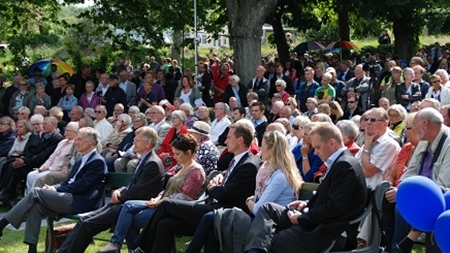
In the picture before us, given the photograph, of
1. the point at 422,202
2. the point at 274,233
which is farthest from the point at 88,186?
the point at 422,202

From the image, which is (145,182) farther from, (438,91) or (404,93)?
(404,93)

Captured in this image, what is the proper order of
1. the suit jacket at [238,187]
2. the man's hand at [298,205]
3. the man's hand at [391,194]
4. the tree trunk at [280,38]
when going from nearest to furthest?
the man's hand at [298,205]
the man's hand at [391,194]
the suit jacket at [238,187]
the tree trunk at [280,38]

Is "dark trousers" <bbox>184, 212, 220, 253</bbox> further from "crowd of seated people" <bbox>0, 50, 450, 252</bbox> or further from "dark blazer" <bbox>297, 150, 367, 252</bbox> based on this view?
"dark blazer" <bbox>297, 150, 367, 252</bbox>

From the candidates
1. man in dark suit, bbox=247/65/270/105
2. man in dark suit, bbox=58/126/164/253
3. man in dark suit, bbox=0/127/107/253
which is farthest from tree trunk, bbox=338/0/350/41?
man in dark suit, bbox=58/126/164/253

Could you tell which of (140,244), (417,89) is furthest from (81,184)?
(417,89)

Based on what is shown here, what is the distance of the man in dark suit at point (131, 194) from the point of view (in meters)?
8.29

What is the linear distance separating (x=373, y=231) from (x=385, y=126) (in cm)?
145

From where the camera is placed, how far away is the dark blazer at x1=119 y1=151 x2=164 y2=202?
8508 millimetres

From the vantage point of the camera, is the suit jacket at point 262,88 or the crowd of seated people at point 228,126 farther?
the suit jacket at point 262,88

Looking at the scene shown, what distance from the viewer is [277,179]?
24.0 ft

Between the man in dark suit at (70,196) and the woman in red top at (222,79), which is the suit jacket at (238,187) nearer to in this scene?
the man in dark suit at (70,196)

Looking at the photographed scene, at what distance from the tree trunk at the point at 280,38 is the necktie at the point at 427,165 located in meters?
19.0

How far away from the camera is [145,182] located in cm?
852

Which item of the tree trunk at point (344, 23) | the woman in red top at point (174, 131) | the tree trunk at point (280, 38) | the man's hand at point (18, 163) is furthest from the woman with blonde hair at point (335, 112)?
the tree trunk at point (344, 23)
